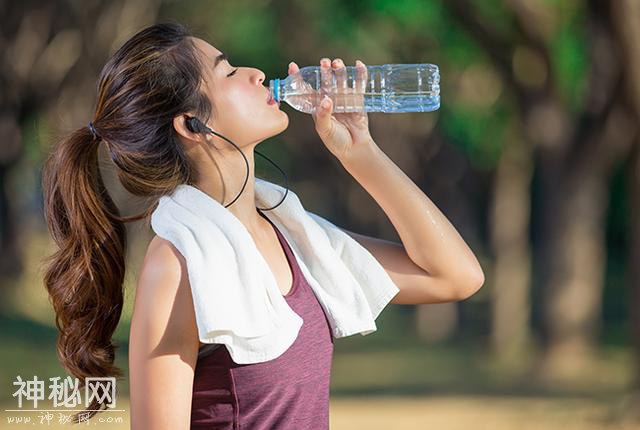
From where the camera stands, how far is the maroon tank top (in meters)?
2.75

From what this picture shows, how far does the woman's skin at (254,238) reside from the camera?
104 inches

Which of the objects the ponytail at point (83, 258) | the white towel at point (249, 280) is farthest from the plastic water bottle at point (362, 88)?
the ponytail at point (83, 258)

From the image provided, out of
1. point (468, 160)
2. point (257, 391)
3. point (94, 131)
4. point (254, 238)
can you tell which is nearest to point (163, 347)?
point (257, 391)

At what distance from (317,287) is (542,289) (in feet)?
38.3

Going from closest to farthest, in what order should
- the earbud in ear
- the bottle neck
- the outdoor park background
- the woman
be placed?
1. the woman
2. the earbud in ear
3. the bottle neck
4. the outdoor park background

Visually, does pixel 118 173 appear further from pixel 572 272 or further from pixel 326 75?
pixel 572 272

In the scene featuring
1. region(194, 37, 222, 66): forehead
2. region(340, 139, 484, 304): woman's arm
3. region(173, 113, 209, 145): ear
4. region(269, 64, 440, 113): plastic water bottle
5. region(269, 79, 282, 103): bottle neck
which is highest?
region(269, 64, 440, 113): plastic water bottle

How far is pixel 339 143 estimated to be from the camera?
332cm

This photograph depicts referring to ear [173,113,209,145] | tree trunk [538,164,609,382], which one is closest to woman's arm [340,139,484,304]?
ear [173,113,209,145]

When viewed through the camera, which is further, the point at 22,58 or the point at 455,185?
the point at 455,185

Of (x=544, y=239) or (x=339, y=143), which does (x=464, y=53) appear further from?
(x=339, y=143)

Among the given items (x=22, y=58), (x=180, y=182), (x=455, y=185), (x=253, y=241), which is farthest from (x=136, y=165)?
(x=455, y=185)

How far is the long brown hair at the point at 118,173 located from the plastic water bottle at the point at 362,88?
287mm

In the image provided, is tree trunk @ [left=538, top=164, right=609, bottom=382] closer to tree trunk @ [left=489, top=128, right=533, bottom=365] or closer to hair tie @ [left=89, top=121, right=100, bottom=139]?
tree trunk @ [left=489, top=128, right=533, bottom=365]
